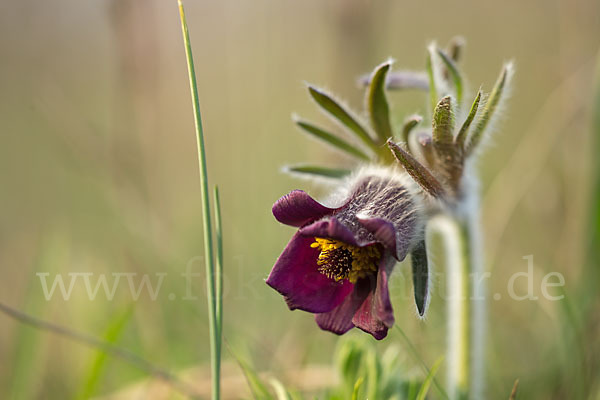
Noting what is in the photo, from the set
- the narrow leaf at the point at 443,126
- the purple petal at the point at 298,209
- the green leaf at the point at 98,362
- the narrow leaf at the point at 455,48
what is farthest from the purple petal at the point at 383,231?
the green leaf at the point at 98,362

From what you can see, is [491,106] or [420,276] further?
[491,106]

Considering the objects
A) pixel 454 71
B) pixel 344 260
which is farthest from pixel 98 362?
pixel 454 71

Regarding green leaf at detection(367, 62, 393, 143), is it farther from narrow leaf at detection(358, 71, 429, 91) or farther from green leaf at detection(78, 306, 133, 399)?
green leaf at detection(78, 306, 133, 399)

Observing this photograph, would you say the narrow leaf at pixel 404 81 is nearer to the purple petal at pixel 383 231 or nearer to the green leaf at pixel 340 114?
the green leaf at pixel 340 114

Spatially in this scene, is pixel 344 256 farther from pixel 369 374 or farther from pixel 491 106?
pixel 491 106

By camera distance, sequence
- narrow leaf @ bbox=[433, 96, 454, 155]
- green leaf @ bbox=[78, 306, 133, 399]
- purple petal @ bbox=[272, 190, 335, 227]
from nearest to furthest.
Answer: purple petal @ bbox=[272, 190, 335, 227]
narrow leaf @ bbox=[433, 96, 454, 155]
green leaf @ bbox=[78, 306, 133, 399]

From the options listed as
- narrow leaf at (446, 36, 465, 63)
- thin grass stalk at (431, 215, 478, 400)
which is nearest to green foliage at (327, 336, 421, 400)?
thin grass stalk at (431, 215, 478, 400)
